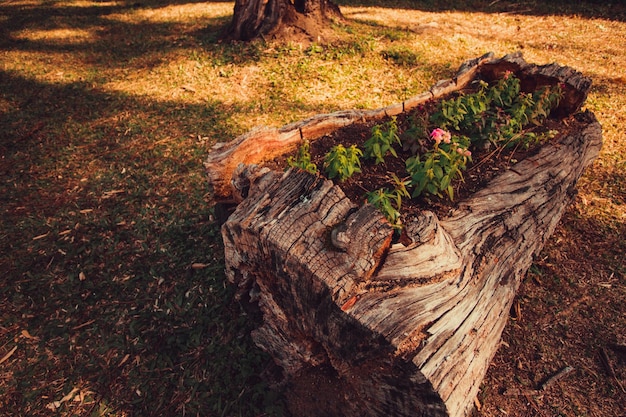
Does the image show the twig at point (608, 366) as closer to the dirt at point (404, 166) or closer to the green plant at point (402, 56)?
the dirt at point (404, 166)

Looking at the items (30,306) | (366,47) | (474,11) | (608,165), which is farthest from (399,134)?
(474,11)

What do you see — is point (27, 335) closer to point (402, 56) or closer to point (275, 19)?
point (275, 19)

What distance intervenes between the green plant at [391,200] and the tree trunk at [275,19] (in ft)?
16.7

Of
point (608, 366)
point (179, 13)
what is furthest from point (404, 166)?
point (179, 13)

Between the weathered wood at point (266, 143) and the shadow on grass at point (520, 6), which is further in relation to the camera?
the shadow on grass at point (520, 6)

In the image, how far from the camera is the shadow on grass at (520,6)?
8273 millimetres

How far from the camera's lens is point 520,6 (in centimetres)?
887

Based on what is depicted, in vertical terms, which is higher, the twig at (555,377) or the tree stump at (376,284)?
the tree stump at (376,284)

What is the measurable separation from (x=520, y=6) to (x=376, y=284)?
9.62 meters

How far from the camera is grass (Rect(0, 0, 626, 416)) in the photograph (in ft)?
9.20

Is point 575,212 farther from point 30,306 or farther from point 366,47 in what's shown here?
point 30,306

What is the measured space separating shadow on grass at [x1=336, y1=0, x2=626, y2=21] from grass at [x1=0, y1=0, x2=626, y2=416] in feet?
0.24

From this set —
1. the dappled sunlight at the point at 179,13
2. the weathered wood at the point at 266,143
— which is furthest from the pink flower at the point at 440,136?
the dappled sunlight at the point at 179,13

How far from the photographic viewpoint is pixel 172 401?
262cm
